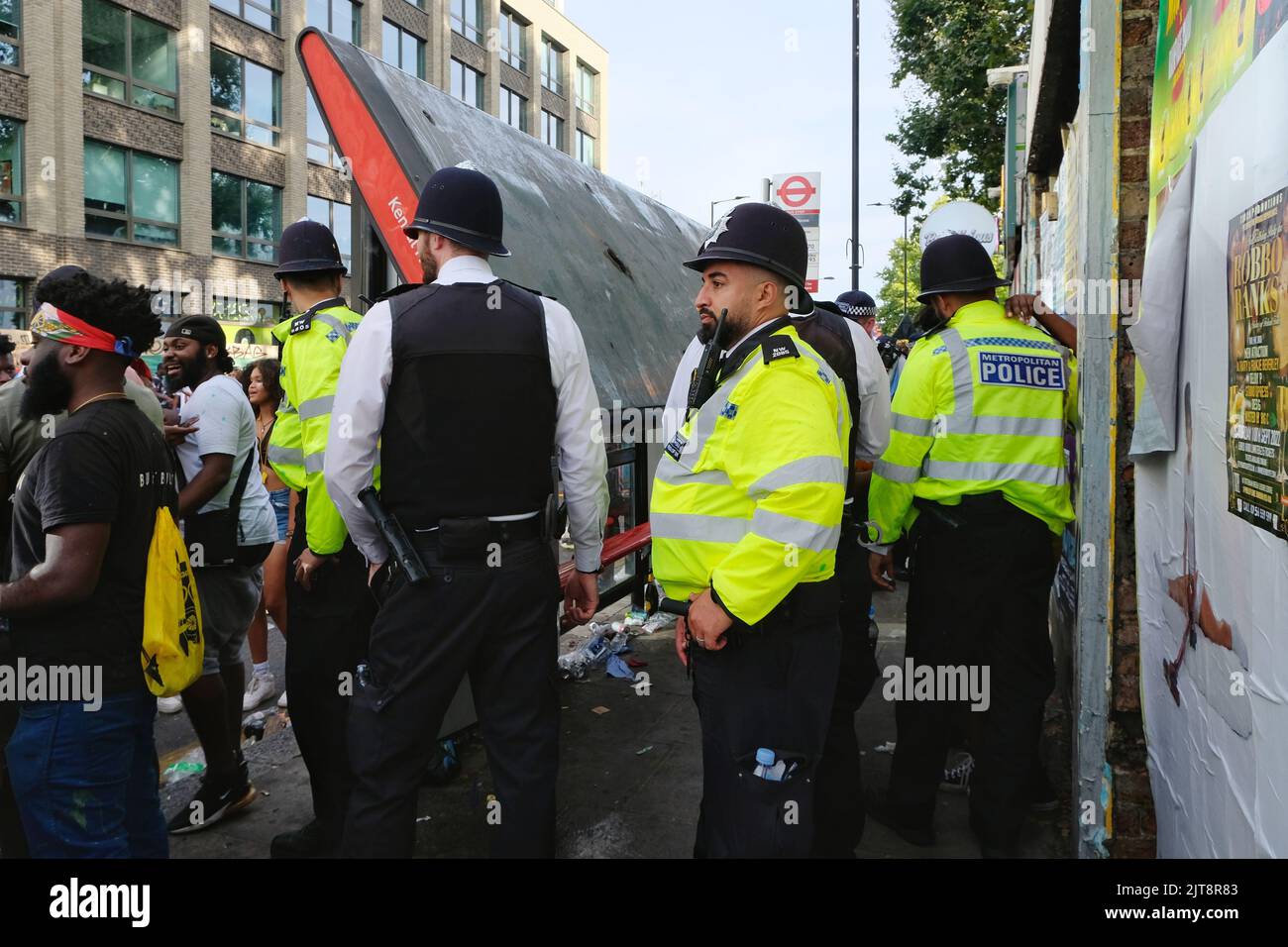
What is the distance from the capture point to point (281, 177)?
992 inches

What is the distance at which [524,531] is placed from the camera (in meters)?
2.75

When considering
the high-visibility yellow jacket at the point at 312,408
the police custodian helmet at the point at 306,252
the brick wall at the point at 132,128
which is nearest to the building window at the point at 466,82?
the brick wall at the point at 132,128

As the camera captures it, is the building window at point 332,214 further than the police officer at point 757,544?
Yes

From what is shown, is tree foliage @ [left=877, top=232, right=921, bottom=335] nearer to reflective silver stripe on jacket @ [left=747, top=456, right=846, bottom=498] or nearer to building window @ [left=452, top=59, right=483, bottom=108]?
building window @ [left=452, top=59, right=483, bottom=108]

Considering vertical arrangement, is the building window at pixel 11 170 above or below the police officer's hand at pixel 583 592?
above

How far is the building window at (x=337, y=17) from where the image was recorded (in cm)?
2611

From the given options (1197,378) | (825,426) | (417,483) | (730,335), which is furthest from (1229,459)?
(417,483)

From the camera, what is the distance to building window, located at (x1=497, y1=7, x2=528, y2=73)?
118 ft

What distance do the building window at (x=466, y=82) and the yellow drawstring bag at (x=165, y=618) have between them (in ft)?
109

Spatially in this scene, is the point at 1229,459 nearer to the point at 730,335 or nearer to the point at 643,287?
the point at 730,335

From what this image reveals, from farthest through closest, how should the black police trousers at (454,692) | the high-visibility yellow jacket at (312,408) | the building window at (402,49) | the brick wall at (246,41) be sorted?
the building window at (402,49) → the brick wall at (246,41) → the high-visibility yellow jacket at (312,408) → the black police trousers at (454,692)

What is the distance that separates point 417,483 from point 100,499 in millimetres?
785

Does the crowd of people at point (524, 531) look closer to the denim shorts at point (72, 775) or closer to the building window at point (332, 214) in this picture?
the denim shorts at point (72, 775)

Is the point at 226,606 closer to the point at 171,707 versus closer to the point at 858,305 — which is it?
the point at 171,707
